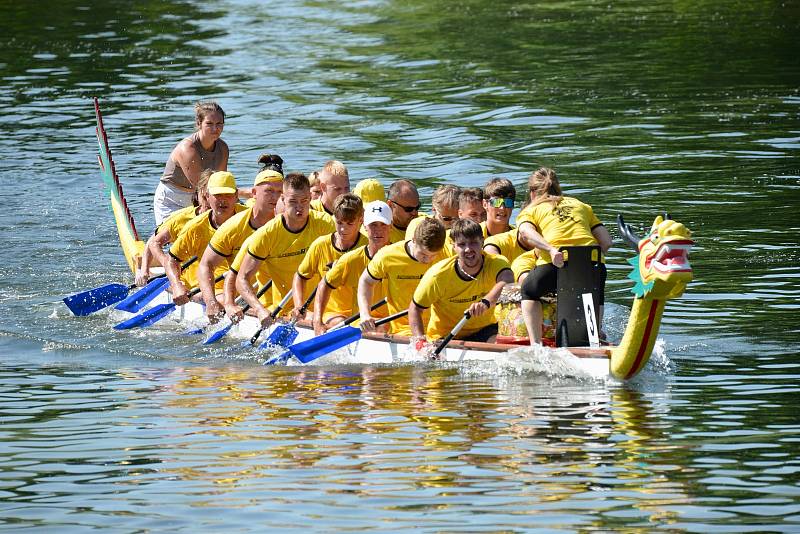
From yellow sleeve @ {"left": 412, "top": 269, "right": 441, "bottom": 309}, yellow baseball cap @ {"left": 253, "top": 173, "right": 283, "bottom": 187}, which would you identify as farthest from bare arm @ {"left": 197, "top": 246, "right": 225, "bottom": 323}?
yellow sleeve @ {"left": 412, "top": 269, "right": 441, "bottom": 309}

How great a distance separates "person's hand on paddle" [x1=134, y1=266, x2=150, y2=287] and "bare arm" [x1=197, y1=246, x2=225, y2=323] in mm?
1740

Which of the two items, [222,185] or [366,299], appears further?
[222,185]

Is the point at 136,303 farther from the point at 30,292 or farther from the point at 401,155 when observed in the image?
the point at 401,155

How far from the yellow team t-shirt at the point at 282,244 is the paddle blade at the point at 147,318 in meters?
1.36

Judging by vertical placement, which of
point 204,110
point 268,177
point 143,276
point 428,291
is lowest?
point 143,276

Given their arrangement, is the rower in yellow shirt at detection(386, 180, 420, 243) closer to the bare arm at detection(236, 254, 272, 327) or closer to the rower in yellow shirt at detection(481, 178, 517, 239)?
the rower in yellow shirt at detection(481, 178, 517, 239)

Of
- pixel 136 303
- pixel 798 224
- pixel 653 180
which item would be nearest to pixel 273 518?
pixel 136 303

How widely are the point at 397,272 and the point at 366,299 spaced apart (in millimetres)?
347

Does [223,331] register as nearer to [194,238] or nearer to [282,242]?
[282,242]

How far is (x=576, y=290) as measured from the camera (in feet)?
36.7

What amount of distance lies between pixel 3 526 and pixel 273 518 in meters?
1.46

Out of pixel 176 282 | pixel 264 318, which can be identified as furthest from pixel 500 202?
pixel 176 282

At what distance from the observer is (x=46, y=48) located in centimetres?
3488

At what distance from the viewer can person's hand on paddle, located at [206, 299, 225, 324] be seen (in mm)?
13812
